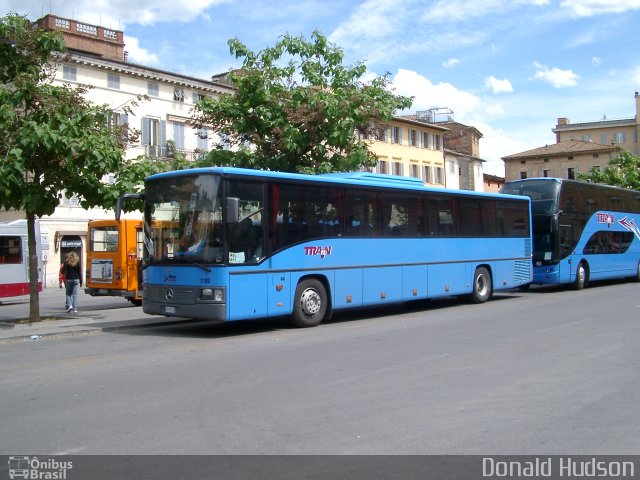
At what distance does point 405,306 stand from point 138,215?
26.6 m

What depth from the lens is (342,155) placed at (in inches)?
894

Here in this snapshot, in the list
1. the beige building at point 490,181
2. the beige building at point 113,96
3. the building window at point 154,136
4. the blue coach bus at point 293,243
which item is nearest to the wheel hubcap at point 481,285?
the blue coach bus at point 293,243

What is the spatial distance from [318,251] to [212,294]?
2.90 meters

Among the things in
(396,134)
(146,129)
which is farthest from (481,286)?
(396,134)

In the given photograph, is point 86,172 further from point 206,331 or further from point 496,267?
point 496,267

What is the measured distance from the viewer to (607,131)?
11175cm

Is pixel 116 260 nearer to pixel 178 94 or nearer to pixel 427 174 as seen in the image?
pixel 178 94

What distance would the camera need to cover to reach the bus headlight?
12844mm

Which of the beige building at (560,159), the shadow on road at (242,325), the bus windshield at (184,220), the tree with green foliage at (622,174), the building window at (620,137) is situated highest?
the building window at (620,137)

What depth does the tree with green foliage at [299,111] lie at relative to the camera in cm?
2098

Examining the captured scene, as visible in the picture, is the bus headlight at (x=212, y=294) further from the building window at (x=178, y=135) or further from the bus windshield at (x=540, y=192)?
the building window at (x=178, y=135)

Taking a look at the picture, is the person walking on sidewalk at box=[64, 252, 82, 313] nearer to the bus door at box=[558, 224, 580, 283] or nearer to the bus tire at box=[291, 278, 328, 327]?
the bus tire at box=[291, 278, 328, 327]

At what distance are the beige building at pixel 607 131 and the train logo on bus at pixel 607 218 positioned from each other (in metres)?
84.4
